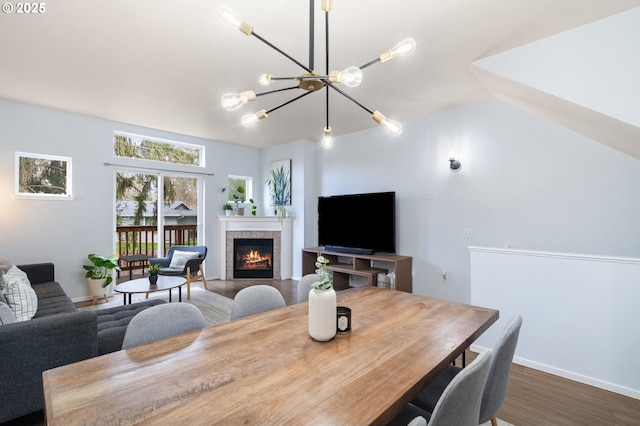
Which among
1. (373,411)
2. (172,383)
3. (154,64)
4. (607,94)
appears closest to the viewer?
(373,411)

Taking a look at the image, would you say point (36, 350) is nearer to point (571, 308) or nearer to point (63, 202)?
point (63, 202)

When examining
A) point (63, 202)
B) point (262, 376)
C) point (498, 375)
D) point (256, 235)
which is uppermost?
point (63, 202)

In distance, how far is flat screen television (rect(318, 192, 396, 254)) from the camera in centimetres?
442

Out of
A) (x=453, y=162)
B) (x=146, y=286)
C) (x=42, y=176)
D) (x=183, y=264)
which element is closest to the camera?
(x=146, y=286)

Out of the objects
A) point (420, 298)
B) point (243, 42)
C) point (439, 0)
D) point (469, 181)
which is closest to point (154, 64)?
point (243, 42)

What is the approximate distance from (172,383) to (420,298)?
1604 mm

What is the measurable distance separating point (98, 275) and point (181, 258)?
110 cm

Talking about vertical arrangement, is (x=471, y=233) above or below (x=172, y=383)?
above

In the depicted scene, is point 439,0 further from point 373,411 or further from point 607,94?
point 373,411

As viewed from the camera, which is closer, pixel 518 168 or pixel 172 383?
pixel 172 383

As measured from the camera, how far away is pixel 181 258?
4.77 meters

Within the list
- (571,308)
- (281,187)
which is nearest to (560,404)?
(571,308)

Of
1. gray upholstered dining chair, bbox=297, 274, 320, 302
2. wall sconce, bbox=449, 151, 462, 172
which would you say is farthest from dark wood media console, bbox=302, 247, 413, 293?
gray upholstered dining chair, bbox=297, 274, 320, 302

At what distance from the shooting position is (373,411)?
88cm
